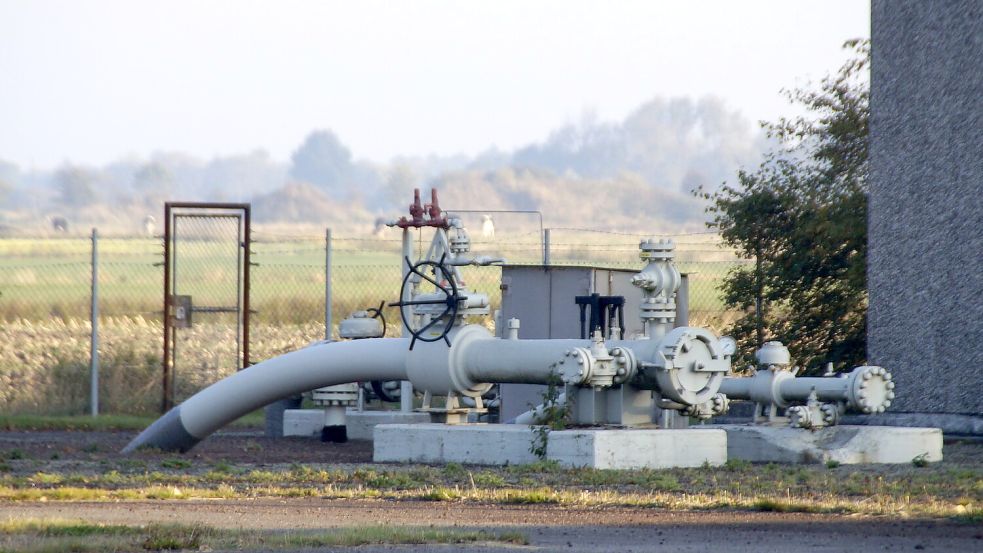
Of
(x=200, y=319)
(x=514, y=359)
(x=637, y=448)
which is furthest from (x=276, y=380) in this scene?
(x=200, y=319)

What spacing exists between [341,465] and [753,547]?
5.99 meters

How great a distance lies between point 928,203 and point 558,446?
540 centimetres

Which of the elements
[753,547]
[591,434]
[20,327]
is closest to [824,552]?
[753,547]

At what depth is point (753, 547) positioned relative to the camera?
8180 mm

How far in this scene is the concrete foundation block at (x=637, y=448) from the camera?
1260 cm

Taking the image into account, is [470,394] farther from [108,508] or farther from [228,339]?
[228,339]

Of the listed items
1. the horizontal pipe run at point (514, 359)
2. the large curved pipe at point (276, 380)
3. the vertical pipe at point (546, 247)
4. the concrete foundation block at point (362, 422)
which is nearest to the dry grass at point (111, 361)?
the concrete foundation block at point (362, 422)

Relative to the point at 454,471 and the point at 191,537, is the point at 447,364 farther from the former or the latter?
the point at 191,537

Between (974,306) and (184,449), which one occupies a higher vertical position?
(974,306)

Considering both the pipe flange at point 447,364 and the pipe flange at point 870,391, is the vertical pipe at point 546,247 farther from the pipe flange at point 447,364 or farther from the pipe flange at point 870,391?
the pipe flange at point 870,391

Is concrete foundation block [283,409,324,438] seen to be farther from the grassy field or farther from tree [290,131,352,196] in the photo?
tree [290,131,352,196]

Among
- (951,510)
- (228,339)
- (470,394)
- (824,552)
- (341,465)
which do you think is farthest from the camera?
(228,339)

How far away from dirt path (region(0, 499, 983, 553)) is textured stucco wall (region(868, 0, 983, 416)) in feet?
20.3

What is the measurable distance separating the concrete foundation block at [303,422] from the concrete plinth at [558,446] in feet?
13.8
